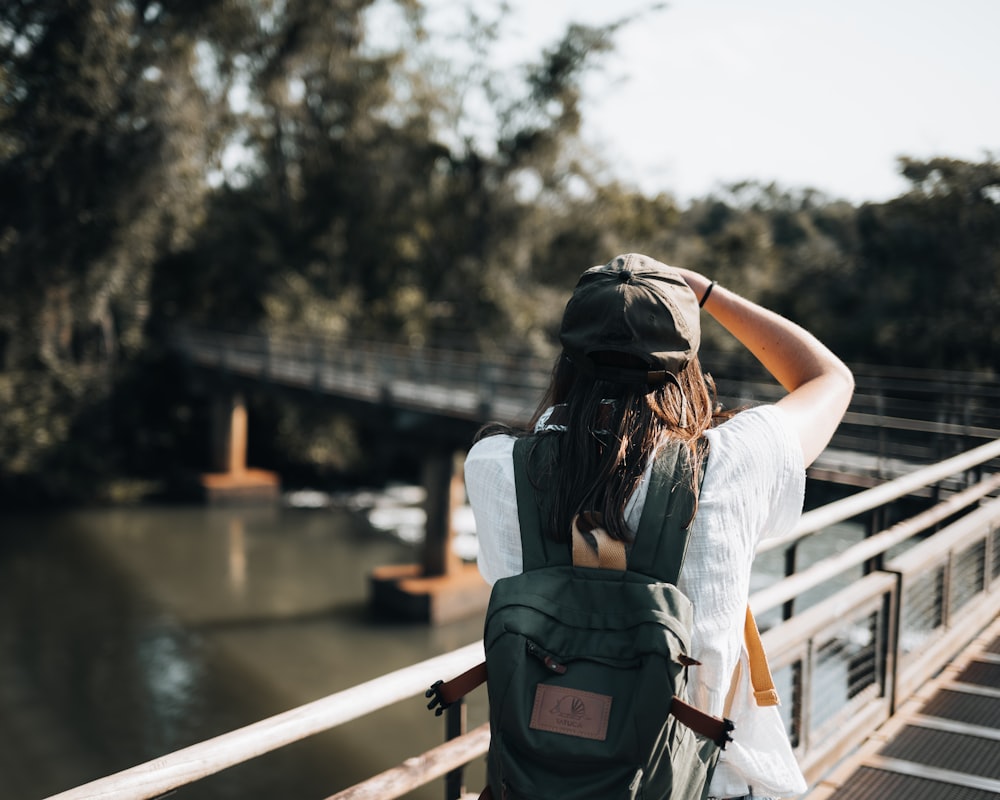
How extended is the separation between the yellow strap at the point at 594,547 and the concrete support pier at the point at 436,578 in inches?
528

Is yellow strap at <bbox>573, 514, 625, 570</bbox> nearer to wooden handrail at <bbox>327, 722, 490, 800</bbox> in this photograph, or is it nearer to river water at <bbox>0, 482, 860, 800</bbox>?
wooden handrail at <bbox>327, 722, 490, 800</bbox>

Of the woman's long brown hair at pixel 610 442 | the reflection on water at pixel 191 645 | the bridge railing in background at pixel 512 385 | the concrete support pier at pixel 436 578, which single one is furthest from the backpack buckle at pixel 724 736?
the concrete support pier at pixel 436 578

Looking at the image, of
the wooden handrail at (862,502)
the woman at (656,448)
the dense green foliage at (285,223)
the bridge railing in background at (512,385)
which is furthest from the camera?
the dense green foliage at (285,223)

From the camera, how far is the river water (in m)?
10.4

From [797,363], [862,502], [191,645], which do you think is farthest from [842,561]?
[191,645]

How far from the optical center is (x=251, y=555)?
61.3ft

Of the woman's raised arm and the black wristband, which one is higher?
the black wristband

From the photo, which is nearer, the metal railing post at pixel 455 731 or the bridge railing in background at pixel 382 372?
the metal railing post at pixel 455 731

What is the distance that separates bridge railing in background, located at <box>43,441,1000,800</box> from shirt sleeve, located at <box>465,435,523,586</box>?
0.52m

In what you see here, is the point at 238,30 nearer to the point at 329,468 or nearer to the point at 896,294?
the point at 329,468

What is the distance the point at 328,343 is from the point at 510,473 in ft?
73.5

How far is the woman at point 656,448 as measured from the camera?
4.37 feet

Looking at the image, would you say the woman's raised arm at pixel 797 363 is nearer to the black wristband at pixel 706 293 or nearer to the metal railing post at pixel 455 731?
the black wristband at pixel 706 293

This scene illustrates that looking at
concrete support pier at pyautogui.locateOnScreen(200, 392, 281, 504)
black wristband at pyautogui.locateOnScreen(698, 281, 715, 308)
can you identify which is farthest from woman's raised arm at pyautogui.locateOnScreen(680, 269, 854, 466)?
concrete support pier at pyautogui.locateOnScreen(200, 392, 281, 504)
